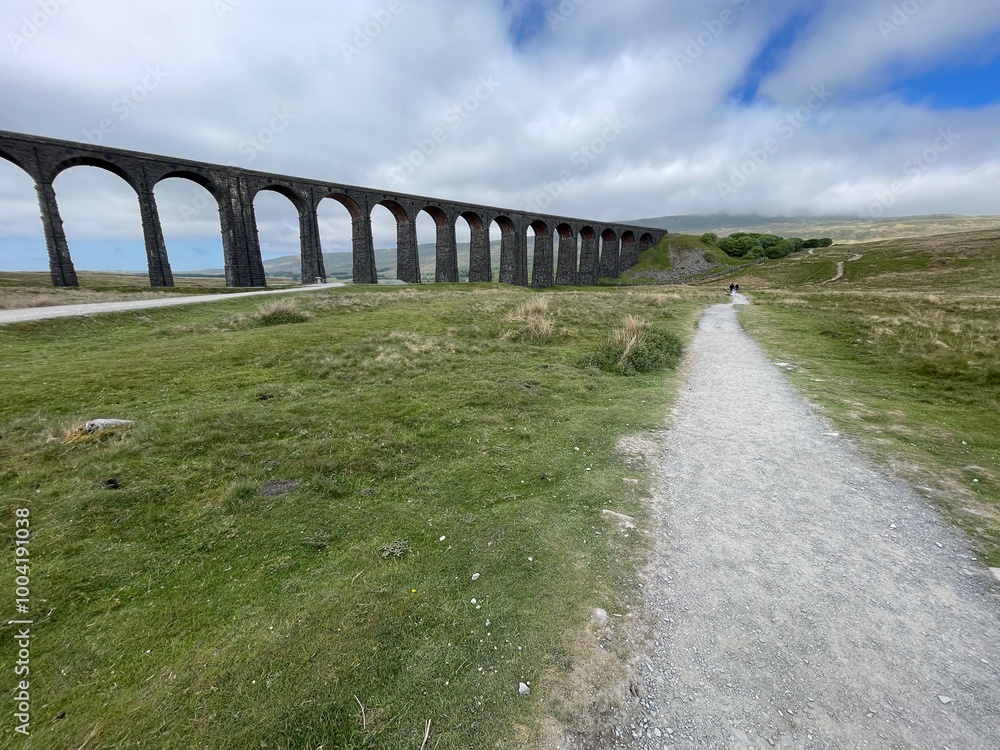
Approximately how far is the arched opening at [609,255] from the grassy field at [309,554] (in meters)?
85.1

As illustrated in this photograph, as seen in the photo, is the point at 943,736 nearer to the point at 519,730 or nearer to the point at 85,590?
the point at 519,730

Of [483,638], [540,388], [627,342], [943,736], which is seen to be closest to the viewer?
[943,736]

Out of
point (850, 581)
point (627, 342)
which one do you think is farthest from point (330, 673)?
point (627, 342)

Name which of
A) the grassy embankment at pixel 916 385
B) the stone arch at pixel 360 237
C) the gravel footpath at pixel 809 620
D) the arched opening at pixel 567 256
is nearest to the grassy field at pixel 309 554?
the gravel footpath at pixel 809 620

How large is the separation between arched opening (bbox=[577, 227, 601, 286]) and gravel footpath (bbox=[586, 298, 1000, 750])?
8160 cm

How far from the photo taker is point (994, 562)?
160 inches

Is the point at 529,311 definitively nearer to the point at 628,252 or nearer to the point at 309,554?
the point at 309,554

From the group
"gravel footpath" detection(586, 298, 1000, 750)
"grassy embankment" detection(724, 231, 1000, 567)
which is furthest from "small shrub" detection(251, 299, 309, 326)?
"grassy embankment" detection(724, 231, 1000, 567)

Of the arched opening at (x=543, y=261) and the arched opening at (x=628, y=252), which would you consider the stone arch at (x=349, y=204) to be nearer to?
the arched opening at (x=543, y=261)

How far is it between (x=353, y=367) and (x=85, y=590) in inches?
313

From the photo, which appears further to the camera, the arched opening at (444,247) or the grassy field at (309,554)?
the arched opening at (444,247)

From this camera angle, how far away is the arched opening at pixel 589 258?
3282 inches

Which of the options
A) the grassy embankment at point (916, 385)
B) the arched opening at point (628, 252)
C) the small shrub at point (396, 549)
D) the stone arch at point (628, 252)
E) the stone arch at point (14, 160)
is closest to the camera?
the small shrub at point (396, 549)

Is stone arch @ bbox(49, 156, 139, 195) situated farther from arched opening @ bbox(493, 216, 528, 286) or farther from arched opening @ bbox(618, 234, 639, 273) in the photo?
arched opening @ bbox(618, 234, 639, 273)
